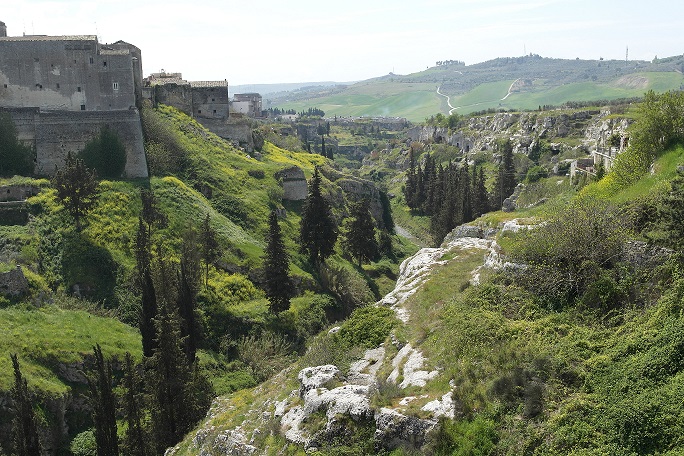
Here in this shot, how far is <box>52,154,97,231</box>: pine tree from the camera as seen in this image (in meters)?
44.8

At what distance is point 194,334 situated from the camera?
124 ft

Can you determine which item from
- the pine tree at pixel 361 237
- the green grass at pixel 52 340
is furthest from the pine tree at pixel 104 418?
the pine tree at pixel 361 237

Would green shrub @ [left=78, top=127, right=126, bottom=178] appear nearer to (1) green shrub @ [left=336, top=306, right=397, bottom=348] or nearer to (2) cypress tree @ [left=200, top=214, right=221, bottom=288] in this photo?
(2) cypress tree @ [left=200, top=214, right=221, bottom=288]

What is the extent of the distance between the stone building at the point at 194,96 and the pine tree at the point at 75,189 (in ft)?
85.6

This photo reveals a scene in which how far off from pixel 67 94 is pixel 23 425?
4136cm

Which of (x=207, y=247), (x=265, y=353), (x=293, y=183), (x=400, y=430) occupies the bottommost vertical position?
(x=265, y=353)

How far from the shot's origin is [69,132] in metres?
53.4

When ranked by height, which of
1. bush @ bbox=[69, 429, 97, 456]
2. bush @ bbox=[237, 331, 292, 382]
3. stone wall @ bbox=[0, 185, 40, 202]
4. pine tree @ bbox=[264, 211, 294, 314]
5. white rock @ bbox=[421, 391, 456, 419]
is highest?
stone wall @ bbox=[0, 185, 40, 202]

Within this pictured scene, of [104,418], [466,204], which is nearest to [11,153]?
[104,418]

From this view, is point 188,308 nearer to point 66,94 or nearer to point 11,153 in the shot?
point 11,153

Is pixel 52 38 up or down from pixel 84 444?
up

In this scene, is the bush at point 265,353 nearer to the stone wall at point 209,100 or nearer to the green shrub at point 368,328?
the green shrub at point 368,328

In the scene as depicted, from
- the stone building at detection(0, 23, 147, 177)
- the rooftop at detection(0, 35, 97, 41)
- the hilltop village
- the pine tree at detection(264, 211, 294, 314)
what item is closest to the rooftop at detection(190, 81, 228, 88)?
the hilltop village

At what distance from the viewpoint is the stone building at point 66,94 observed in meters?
52.8
